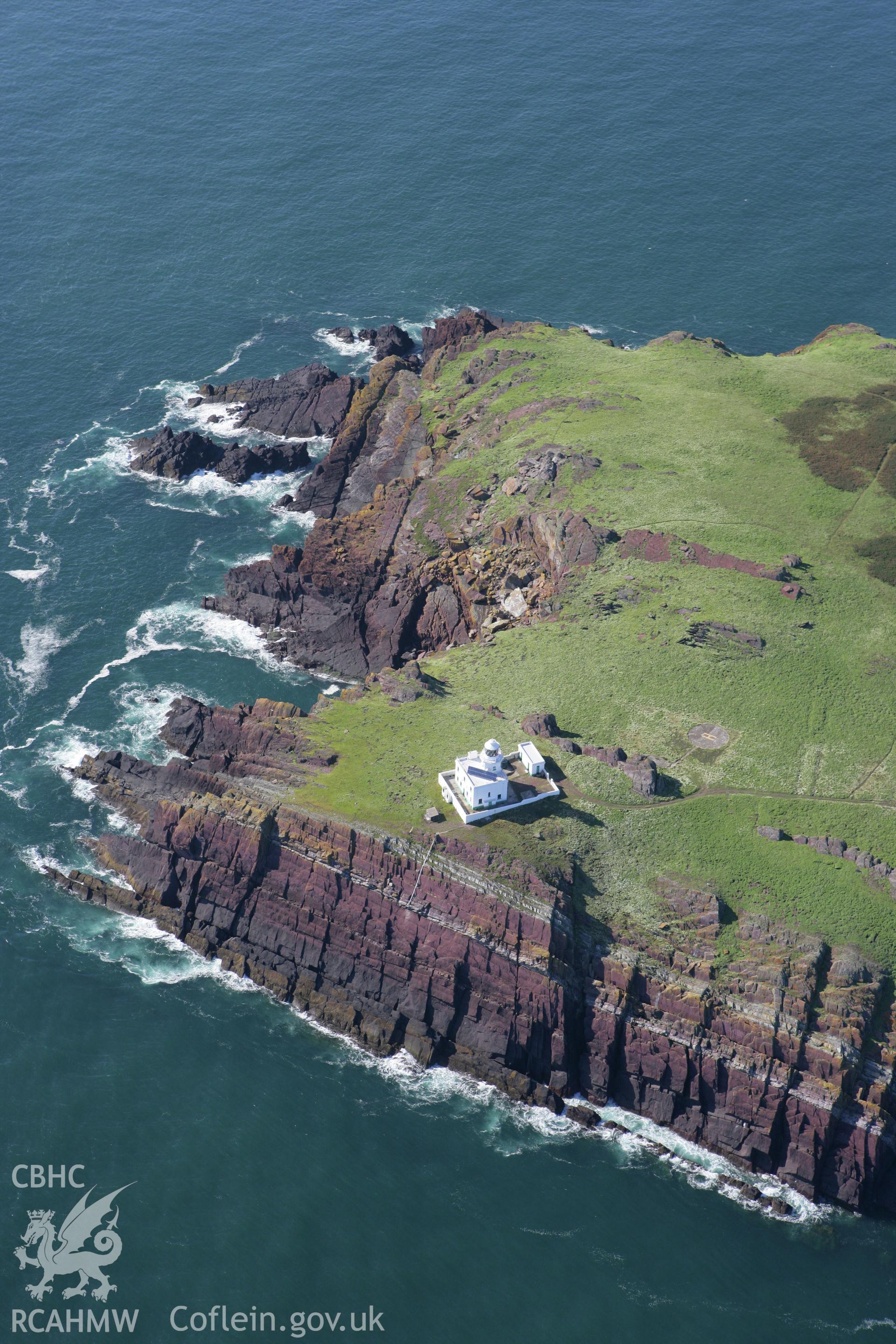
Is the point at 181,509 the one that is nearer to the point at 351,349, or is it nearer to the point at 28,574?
the point at 28,574

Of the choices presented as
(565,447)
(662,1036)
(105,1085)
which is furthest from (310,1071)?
(565,447)

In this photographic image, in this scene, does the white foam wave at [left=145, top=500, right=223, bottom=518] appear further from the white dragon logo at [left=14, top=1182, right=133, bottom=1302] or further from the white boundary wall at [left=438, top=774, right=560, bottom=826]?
the white dragon logo at [left=14, top=1182, right=133, bottom=1302]

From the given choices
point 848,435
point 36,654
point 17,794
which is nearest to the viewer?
point 17,794

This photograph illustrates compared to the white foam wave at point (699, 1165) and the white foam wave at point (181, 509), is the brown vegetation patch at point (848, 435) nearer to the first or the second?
the white foam wave at point (181, 509)

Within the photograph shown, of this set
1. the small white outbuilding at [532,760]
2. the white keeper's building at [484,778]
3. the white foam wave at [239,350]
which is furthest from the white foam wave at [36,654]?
the white foam wave at [239,350]

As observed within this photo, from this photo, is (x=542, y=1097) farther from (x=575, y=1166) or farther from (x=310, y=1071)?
(x=310, y=1071)

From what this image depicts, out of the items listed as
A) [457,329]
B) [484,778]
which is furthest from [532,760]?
[457,329]

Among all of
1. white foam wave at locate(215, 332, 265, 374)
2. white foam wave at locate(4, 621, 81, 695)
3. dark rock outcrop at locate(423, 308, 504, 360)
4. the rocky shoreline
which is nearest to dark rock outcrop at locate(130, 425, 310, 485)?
white foam wave at locate(215, 332, 265, 374)
